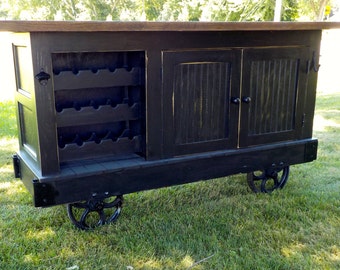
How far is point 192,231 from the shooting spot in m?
2.59

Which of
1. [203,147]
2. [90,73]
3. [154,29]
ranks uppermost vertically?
[154,29]

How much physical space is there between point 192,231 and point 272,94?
1.08 m

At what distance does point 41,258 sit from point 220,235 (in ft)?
3.42

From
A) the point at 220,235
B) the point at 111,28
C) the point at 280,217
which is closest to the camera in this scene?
the point at 111,28

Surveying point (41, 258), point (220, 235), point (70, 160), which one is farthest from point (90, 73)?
point (220, 235)

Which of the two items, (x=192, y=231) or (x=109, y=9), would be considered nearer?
(x=192, y=231)

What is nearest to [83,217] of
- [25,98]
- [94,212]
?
[94,212]

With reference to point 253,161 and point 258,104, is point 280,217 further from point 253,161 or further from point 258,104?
point 258,104

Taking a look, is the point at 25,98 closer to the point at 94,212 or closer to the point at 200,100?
the point at 94,212

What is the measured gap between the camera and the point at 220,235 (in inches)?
101

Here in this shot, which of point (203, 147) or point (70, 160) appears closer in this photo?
point (70, 160)

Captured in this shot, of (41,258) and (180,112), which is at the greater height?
(180,112)

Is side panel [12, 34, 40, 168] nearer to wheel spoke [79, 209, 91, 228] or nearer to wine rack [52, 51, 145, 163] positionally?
wine rack [52, 51, 145, 163]

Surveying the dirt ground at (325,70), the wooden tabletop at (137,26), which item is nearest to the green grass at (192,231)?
the dirt ground at (325,70)
